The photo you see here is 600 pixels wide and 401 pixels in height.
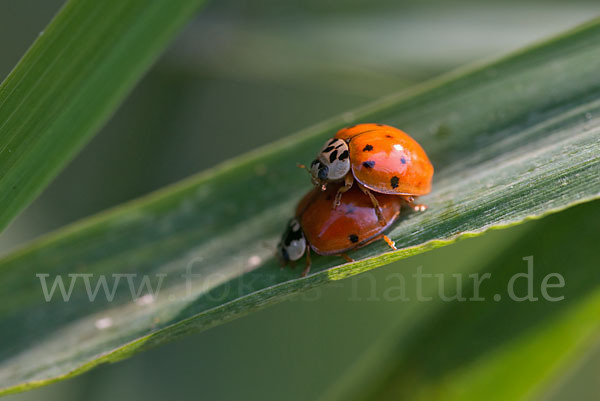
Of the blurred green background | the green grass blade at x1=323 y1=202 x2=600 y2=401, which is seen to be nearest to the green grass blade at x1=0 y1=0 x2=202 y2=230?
the green grass blade at x1=323 y1=202 x2=600 y2=401

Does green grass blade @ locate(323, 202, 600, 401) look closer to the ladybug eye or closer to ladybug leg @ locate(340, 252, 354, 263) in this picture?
ladybug leg @ locate(340, 252, 354, 263)

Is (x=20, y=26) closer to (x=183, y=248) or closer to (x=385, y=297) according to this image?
(x=183, y=248)

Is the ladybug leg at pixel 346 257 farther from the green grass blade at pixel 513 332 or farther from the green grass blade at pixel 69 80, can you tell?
the green grass blade at pixel 69 80

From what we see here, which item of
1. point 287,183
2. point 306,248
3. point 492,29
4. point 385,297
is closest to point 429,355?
point 306,248

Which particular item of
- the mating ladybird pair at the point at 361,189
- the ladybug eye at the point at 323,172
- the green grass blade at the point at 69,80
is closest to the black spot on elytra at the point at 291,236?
the mating ladybird pair at the point at 361,189

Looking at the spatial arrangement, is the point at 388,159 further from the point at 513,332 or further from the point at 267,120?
the point at 267,120
